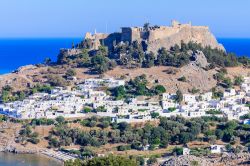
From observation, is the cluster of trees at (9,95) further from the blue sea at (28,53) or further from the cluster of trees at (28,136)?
the blue sea at (28,53)

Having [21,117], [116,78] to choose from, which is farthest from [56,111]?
[116,78]

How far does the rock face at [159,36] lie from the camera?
1837 inches

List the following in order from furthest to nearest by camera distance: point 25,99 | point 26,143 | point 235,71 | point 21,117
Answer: point 235,71
point 25,99
point 21,117
point 26,143

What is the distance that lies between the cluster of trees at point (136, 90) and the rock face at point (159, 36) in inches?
170

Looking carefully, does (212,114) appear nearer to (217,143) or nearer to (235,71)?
(217,143)

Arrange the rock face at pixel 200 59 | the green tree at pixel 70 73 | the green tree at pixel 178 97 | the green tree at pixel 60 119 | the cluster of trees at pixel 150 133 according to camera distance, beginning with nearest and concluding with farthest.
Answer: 1. the cluster of trees at pixel 150 133
2. the green tree at pixel 60 119
3. the green tree at pixel 178 97
4. the green tree at pixel 70 73
5. the rock face at pixel 200 59

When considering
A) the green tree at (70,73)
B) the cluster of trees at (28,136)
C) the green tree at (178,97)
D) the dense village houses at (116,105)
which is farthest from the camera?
the green tree at (70,73)

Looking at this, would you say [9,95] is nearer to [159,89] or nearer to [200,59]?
[159,89]

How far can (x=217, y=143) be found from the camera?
35.7 metres

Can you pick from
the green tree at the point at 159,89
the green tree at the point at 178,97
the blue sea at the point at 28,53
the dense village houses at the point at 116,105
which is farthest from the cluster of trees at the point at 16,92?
the blue sea at the point at 28,53

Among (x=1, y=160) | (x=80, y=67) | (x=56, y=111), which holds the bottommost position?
(x=1, y=160)

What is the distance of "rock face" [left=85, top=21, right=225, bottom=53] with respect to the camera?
46.7m

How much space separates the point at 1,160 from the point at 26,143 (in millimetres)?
2677

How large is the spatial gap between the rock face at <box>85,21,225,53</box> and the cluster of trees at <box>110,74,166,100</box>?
432 cm
